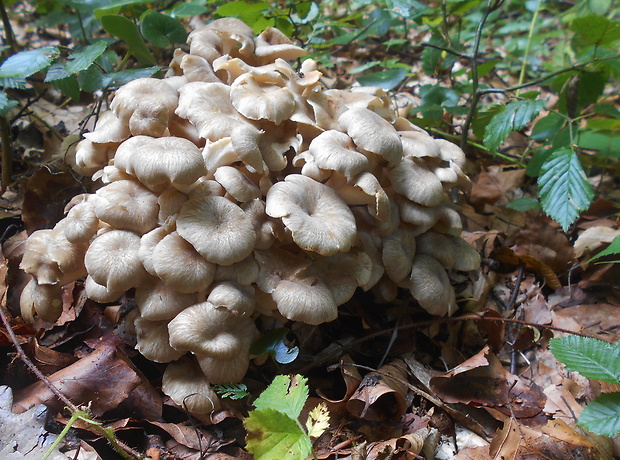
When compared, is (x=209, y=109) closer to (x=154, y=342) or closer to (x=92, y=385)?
(x=154, y=342)

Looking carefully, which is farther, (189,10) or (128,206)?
(189,10)

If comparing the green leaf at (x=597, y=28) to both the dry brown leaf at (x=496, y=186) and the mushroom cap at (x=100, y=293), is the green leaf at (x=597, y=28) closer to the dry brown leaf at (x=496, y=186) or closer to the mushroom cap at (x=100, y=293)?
the dry brown leaf at (x=496, y=186)

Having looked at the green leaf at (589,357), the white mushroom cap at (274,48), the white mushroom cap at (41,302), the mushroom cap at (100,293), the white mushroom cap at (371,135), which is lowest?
the green leaf at (589,357)

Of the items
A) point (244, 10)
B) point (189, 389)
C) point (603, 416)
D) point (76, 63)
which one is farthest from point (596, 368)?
point (244, 10)

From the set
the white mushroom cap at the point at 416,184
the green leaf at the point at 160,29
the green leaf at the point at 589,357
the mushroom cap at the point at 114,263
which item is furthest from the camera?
the green leaf at the point at 160,29

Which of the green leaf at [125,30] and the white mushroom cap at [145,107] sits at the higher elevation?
the green leaf at [125,30]

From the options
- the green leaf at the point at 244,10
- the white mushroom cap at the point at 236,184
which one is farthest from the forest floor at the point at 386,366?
the green leaf at the point at 244,10
